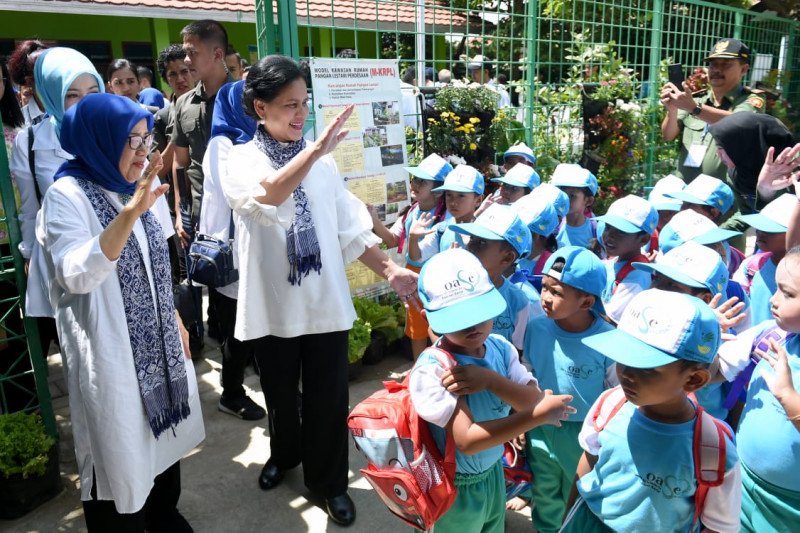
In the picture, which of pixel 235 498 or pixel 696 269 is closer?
pixel 696 269

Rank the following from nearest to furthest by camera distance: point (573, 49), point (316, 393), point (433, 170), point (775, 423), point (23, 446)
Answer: point (775, 423) < point (316, 393) < point (23, 446) < point (433, 170) < point (573, 49)

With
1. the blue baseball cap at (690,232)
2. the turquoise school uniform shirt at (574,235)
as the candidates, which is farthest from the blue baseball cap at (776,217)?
the turquoise school uniform shirt at (574,235)

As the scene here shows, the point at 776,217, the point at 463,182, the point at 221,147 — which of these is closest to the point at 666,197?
the point at 776,217

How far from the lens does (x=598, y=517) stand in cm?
185

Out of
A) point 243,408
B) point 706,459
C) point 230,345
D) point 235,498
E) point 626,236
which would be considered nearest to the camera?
point 706,459

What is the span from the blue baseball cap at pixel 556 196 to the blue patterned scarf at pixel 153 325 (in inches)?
82.9

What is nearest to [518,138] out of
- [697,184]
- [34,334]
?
[697,184]

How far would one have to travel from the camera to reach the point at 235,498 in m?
2.97

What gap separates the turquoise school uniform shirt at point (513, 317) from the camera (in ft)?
9.22

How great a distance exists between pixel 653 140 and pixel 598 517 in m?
6.47

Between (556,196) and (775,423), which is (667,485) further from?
(556,196)

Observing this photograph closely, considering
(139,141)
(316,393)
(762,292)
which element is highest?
(139,141)

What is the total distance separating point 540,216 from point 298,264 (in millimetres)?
1481

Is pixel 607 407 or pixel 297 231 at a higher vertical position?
pixel 297 231
